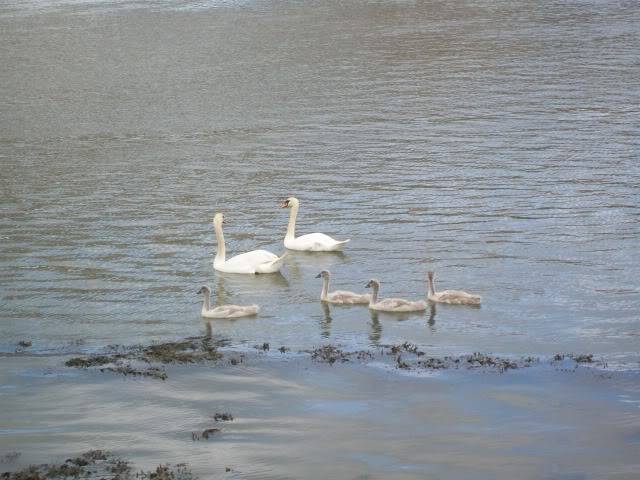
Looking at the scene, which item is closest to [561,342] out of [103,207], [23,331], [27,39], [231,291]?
[231,291]

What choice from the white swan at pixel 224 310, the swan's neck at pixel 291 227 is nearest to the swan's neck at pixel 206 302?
the white swan at pixel 224 310

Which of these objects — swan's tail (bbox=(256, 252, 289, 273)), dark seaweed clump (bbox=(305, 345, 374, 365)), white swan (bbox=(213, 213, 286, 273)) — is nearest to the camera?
dark seaweed clump (bbox=(305, 345, 374, 365))

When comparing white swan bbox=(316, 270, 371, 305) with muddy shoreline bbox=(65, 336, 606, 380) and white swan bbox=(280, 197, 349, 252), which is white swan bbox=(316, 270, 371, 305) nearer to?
muddy shoreline bbox=(65, 336, 606, 380)

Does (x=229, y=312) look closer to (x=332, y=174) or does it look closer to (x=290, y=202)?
(x=290, y=202)

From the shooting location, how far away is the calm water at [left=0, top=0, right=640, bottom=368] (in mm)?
16078

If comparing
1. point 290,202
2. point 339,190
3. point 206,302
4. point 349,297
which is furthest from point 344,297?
point 339,190

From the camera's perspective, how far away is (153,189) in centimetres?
2309

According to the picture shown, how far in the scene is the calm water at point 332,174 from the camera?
52.7 ft

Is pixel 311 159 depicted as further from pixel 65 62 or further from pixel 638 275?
pixel 65 62

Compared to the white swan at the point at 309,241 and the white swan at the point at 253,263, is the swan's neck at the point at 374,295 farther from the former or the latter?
the white swan at the point at 309,241

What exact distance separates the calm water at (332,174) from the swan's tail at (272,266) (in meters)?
0.16

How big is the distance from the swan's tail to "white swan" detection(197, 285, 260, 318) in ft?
6.30

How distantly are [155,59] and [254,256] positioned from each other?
19.0 meters

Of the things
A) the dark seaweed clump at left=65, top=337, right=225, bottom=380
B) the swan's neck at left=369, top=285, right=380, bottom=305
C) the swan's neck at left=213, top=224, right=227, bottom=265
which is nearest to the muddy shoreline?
the dark seaweed clump at left=65, top=337, right=225, bottom=380
